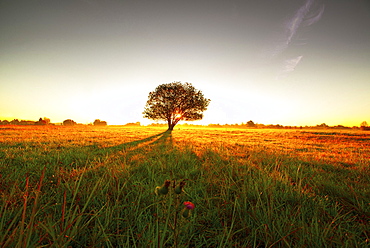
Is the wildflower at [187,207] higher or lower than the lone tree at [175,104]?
lower

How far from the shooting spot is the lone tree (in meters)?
27.2

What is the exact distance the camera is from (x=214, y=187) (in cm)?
278

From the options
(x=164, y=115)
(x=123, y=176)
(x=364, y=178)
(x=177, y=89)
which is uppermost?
(x=177, y=89)

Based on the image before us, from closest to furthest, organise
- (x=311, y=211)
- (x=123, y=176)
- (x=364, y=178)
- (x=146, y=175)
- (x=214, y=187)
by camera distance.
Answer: (x=311, y=211) → (x=214, y=187) → (x=123, y=176) → (x=146, y=175) → (x=364, y=178)

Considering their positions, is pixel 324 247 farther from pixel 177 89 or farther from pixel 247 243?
pixel 177 89

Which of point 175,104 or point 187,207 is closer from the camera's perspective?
point 187,207

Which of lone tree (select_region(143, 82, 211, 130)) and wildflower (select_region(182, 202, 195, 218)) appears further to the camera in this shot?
lone tree (select_region(143, 82, 211, 130))

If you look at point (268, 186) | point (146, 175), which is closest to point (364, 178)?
point (268, 186)

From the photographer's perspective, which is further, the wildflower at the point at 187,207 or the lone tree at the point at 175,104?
the lone tree at the point at 175,104

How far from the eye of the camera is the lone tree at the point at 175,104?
27219 mm

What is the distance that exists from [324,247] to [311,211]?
29.5 inches

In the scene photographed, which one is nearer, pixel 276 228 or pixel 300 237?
pixel 300 237

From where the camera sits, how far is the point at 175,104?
2728 cm

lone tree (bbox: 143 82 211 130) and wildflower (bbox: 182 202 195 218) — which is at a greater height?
lone tree (bbox: 143 82 211 130)
